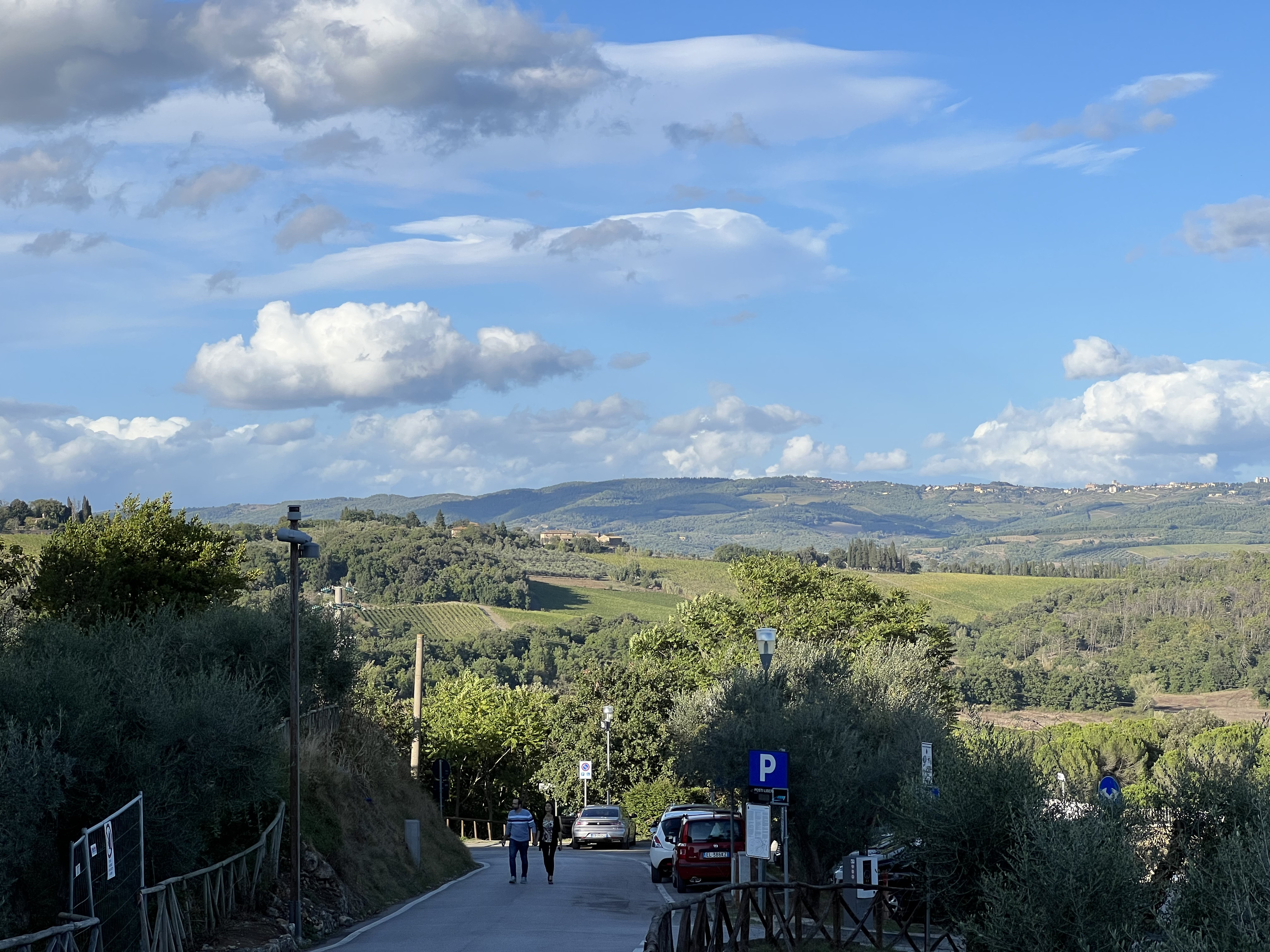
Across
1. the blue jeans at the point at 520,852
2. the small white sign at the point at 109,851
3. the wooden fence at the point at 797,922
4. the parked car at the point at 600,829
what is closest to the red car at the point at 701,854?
the blue jeans at the point at 520,852

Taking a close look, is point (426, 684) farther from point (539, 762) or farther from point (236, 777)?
Result: point (236, 777)

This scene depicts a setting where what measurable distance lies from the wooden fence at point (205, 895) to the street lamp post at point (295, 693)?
694 mm

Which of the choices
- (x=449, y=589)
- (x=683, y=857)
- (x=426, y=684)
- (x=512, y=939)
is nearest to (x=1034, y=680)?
(x=426, y=684)

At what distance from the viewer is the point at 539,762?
7194cm

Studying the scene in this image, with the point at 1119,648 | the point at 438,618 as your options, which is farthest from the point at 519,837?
the point at 1119,648

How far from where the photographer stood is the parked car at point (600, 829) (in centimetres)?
4712

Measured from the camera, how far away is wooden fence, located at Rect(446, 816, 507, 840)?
206ft

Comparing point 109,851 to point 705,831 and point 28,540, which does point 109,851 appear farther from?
point 28,540

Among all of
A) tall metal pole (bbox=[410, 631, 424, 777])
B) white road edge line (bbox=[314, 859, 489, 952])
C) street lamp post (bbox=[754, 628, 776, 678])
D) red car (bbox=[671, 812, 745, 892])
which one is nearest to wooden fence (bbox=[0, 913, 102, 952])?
white road edge line (bbox=[314, 859, 489, 952])

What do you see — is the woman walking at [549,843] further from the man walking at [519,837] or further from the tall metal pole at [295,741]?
the tall metal pole at [295,741]

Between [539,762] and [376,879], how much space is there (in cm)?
4643

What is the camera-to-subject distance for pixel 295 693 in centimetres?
2056

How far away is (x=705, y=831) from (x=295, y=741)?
1000 centimetres

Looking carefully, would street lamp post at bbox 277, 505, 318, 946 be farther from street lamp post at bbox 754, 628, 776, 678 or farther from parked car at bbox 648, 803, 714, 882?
parked car at bbox 648, 803, 714, 882
